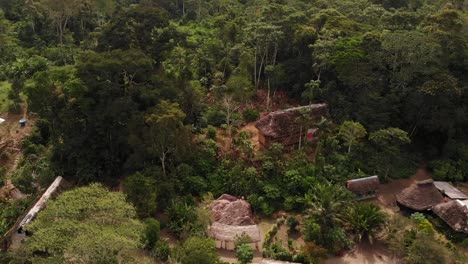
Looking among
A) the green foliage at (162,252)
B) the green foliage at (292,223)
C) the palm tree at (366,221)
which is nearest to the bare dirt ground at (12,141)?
the green foliage at (162,252)

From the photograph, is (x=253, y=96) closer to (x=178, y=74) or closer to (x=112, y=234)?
(x=178, y=74)

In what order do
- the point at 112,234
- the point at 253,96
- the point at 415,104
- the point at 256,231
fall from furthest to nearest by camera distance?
1. the point at 253,96
2. the point at 415,104
3. the point at 256,231
4. the point at 112,234

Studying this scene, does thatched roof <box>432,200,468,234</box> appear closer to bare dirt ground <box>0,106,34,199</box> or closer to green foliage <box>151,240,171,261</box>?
green foliage <box>151,240,171,261</box>

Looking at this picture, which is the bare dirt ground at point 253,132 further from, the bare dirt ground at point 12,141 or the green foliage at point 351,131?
the bare dirt ground at point 12,141

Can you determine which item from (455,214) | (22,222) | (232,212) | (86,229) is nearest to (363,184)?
(455,214)

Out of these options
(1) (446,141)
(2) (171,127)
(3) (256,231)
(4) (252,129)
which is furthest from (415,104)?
(2) (171,127)

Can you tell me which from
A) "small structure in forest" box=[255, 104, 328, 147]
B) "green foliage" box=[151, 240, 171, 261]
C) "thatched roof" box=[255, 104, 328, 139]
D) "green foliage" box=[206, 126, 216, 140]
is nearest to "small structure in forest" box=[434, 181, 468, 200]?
"small structure in forest" box=[255, 104, 328, 147]
